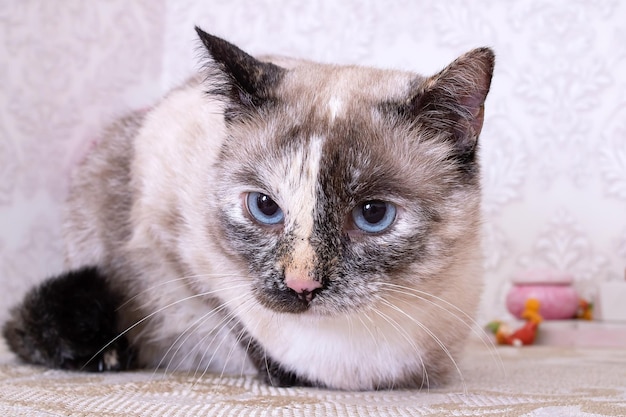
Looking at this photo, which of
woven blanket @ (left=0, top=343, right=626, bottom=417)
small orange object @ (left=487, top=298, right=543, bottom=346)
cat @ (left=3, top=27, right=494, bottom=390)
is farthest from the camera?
small orange object @ (left=487, top=298, right=543, bottom=346)

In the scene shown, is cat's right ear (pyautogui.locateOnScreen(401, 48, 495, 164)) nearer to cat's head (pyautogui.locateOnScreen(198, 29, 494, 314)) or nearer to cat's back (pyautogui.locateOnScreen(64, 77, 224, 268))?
cat's head (pyautogui.locateOnScreen(198, 29, 494, 314))

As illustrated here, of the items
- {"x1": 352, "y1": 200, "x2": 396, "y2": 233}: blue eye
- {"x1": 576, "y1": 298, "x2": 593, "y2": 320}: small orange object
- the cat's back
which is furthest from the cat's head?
{"x1": 576, "y1": 298, "x2": 593, "y2": 320}: small orange object

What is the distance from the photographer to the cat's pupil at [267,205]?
1.02m

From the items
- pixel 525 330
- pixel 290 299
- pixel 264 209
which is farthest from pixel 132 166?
pixel 525 330

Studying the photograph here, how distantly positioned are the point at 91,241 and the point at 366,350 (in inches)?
25.3

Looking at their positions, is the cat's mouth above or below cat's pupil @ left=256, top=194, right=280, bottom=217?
below

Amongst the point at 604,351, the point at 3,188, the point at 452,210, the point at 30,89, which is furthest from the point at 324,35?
the point at 452,210

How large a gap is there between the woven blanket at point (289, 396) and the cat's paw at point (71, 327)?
0.10 feet

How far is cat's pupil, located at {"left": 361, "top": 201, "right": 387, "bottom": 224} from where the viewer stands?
98 centimetres

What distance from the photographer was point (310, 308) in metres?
0.97

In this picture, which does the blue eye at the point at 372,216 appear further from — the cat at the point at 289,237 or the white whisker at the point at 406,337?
the white whisker at the point at 406,337

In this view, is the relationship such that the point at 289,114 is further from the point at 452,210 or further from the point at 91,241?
the point at 91,241

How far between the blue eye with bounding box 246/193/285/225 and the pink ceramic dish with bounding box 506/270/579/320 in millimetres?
1335

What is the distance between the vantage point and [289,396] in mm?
1015
